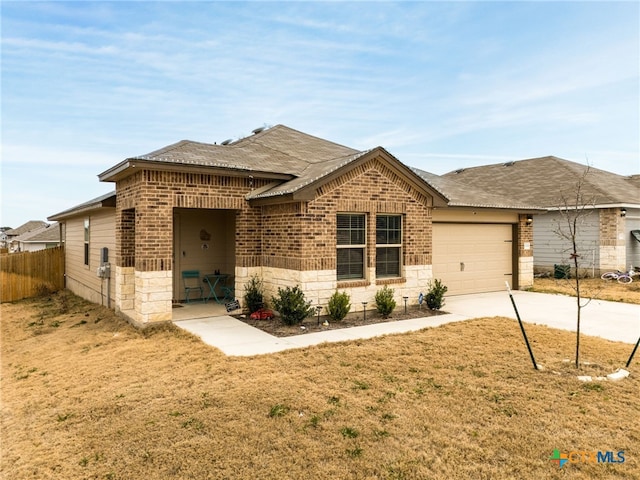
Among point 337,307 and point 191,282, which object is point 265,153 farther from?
point 337,307

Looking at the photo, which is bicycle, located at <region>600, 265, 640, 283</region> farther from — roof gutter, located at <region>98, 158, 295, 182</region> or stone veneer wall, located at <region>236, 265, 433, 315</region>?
roof gutter, located at <region>98, 158, 295, 182</region>

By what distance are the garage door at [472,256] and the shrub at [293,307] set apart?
18.1ft

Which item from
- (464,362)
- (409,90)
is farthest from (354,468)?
(409,90)

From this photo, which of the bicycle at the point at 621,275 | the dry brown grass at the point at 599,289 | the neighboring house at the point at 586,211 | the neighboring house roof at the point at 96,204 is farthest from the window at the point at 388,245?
the bicycle at the point at 621,275

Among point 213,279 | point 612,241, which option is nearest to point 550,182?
point 612,241

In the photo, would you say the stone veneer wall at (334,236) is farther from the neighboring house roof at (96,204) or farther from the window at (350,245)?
the neighboring house roof at (96,204)

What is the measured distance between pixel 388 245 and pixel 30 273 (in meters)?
15.2

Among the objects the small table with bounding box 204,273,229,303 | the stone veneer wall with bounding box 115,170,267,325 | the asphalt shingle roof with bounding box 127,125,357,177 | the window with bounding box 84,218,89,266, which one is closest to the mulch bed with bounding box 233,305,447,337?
the stone veneer wall with bounding box 115,170,267,325

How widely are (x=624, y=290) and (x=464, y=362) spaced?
1135 cm

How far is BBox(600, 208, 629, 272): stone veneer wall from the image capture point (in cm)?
1688

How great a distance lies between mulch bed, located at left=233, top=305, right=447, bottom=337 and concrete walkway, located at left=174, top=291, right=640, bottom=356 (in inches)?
8.4

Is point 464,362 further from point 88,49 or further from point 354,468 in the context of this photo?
point 88,49

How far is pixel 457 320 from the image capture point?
30.2 feet

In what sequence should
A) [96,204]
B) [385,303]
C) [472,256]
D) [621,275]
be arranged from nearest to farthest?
1. [385,303]
2. [96,204]
3. [472,256]
4. [621,275]
